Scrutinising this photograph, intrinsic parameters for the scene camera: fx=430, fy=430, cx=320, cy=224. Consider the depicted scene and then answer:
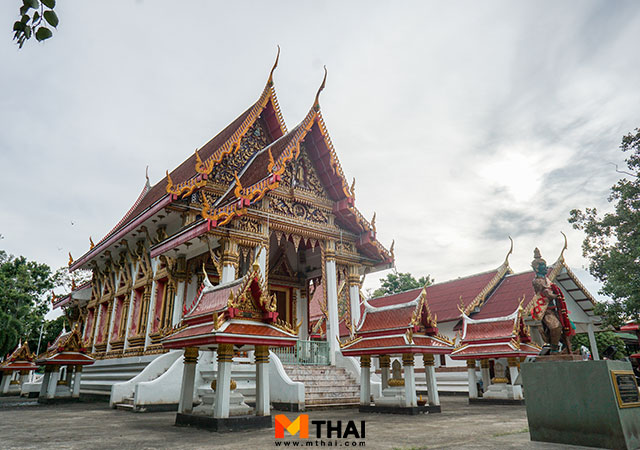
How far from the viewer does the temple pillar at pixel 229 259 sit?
10.9m

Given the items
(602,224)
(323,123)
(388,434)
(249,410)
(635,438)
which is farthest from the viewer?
(602,224)

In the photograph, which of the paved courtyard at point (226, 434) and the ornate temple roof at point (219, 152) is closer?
the paved courtyard at point (226, 434)

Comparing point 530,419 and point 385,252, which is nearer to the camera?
point 530,419

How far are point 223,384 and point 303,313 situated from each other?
8871 mm

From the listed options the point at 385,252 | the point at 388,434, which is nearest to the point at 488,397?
the point at 385,252

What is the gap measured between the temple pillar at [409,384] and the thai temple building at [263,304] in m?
0.03

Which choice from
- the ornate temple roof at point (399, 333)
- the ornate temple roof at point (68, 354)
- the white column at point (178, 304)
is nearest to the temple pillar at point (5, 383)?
the ornate temple roof at point (68, 354)

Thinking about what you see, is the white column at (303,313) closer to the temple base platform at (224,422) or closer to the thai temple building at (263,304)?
the thai temple building at (263,304)

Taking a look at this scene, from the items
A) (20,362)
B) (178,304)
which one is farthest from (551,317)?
(20,362)

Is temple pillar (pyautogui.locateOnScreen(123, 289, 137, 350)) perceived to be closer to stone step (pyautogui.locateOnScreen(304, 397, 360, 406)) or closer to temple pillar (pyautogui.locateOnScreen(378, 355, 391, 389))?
stone step (pyautogui.locateOnScreen(304, 397, 360, 406))

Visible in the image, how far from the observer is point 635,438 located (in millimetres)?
4398

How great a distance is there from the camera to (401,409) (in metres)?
8.97

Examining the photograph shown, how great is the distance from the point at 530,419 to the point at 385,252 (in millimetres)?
9310

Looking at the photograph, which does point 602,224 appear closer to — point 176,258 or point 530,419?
point 530,419
